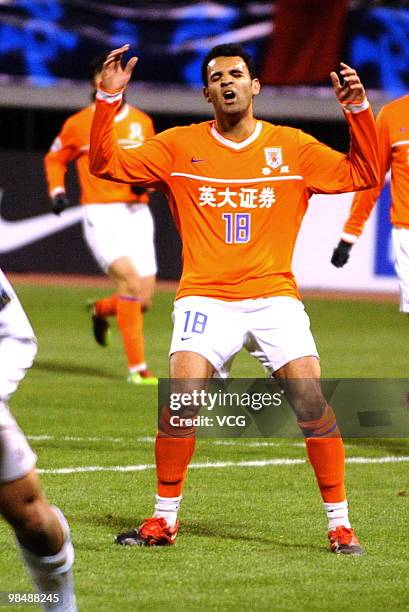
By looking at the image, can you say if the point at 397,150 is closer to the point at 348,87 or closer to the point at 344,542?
the point at 348,87

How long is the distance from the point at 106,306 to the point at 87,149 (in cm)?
139

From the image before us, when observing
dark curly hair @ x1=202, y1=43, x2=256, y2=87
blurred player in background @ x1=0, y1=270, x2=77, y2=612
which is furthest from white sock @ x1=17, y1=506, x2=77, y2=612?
dark curly hair @ x1=202, y1=43, x2=256, y2=87

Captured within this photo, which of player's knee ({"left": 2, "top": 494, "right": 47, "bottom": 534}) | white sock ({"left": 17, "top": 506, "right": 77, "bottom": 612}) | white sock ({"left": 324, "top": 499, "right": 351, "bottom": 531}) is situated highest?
player's knee ({"left": 2, "top": 494, "right": 47, "bottom": 534})

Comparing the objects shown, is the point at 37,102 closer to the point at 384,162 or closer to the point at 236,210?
the point at 384,162

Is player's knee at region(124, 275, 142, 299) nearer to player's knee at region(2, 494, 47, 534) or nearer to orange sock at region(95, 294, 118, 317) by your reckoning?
orange sock at region(95, 294, 118, 317)

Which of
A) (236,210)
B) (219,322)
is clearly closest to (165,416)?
(219,322)

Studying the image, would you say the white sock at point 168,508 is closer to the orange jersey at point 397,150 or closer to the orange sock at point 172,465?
the orange sock at point 172,465

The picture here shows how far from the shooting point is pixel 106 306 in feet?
42.4

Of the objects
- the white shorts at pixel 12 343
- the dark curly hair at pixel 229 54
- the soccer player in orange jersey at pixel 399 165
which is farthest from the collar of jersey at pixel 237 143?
the soccer player in orange jersey at pixel 399 165

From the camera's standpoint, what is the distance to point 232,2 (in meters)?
22.6

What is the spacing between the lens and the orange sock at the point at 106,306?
12.8 m

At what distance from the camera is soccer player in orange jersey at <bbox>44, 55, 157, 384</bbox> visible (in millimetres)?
12344

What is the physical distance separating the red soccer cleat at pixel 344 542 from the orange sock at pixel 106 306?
638 cm

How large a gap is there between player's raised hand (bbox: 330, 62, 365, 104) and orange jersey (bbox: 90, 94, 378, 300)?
7 cm
